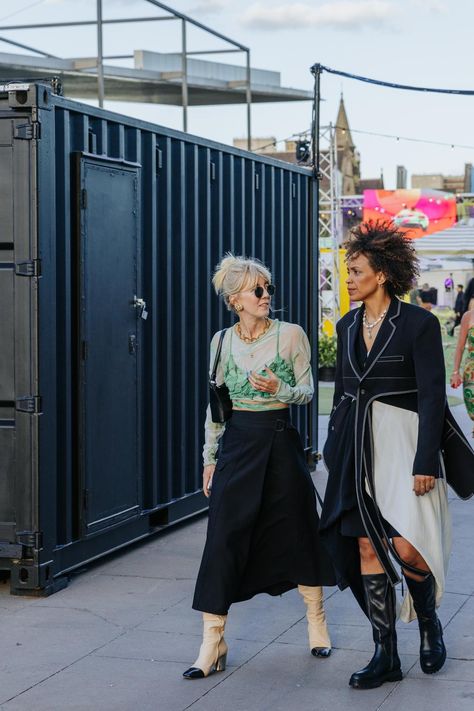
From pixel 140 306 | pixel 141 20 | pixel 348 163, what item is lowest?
pixel 140 306

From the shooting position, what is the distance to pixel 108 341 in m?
7.77

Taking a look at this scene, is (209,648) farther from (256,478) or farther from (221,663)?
(256,478)

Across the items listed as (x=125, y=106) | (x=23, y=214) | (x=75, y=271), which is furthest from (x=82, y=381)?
(x=125, y=106)

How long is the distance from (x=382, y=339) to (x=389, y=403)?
0.28 m

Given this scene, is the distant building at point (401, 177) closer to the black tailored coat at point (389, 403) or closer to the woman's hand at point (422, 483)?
the black tailored coat at point (389, 403)

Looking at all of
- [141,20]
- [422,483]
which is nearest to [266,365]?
[422,483]

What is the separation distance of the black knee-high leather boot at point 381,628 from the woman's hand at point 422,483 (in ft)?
1.38

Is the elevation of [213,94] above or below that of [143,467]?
above

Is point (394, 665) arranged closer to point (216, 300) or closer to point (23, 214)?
point (23, 214)

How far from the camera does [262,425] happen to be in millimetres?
5551

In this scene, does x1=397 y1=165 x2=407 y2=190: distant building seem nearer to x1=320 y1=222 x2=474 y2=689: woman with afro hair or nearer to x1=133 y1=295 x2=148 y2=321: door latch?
x1=133 y1=295 x2=148 y2=321: door latch

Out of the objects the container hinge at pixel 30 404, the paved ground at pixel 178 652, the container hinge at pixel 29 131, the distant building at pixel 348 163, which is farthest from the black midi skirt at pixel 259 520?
the distant building at pixel 348 163

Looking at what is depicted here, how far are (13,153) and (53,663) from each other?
2838 mm

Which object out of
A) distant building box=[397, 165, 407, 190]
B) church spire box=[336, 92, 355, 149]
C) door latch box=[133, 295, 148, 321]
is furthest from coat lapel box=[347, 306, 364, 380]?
church spire box=[336, 92, 355, 149]
